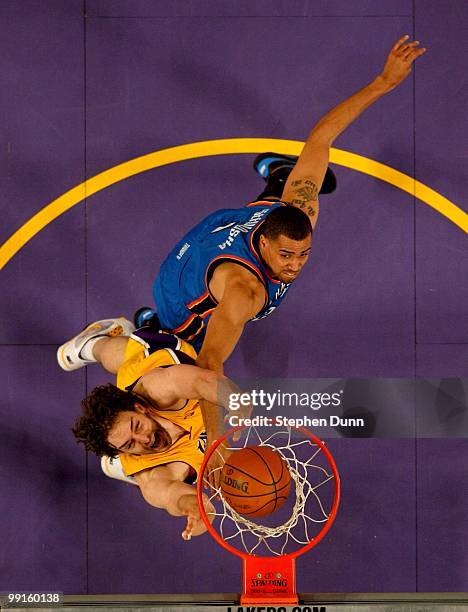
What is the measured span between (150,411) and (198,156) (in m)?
1.88

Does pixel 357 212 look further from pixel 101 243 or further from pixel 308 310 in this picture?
pixel 101 243

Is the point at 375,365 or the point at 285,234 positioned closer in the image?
the point at 285,234

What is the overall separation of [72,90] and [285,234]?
204 centimetres

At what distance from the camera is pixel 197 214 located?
5.52 m

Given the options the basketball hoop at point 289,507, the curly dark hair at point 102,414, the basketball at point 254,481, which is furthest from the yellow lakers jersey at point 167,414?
the basketball at point 254,481

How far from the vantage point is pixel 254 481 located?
4.47 m

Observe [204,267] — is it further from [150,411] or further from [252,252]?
[150,411]

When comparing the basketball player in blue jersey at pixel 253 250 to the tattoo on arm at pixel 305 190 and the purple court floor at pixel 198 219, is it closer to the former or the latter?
the tattoo on arm at pixel 305 190

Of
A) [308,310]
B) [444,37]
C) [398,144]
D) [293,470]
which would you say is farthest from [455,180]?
[293,470]

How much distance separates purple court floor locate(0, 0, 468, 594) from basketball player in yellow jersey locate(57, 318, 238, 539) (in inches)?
10.5

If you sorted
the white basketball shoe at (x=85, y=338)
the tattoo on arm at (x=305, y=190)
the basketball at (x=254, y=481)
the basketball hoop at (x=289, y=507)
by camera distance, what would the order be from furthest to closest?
the white basketball shoe at (x=85, y=338), the tattoo on arm at (x=305, y=190), the basketball hoop at (x=289, y=507), the basketball at (x=254, y=481)

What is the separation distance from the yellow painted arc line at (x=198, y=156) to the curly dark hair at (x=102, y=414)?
132 centimetres

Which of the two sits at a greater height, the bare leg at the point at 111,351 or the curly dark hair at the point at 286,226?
the curly dark hair at the point at 286,226

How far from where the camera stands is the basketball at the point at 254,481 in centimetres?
448
